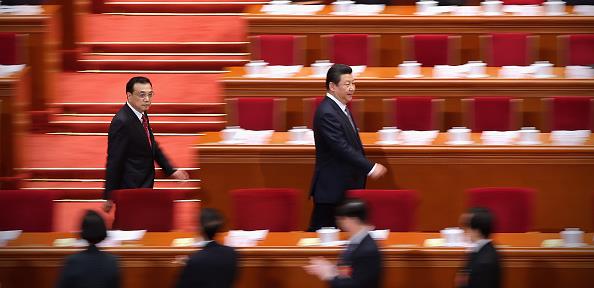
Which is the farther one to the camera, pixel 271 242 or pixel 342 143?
pixel 342 143

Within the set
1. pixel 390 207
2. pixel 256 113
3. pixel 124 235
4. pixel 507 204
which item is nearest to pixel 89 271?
pixel 124 235

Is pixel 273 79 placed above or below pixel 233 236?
above

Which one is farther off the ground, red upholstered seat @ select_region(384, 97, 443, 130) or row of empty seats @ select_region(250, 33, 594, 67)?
row of empty seats @ select_region(250, 33, 594, 67)

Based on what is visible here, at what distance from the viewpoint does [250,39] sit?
8.84m

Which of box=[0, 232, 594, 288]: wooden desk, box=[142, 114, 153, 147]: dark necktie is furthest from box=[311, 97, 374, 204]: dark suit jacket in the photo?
box=[142, 114, 153, 147]: dark necktie

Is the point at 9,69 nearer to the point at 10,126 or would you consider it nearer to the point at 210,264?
the point at 10,126

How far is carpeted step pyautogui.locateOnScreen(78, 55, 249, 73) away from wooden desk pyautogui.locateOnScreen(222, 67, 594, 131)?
111cm

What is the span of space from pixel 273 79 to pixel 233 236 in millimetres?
2283

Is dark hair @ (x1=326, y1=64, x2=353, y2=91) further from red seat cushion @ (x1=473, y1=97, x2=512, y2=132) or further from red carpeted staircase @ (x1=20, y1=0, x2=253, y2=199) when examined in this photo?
red carpeted staircase @ (x1=20, y1=0, x2=253, y2=199)

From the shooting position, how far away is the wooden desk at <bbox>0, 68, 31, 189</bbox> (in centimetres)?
805

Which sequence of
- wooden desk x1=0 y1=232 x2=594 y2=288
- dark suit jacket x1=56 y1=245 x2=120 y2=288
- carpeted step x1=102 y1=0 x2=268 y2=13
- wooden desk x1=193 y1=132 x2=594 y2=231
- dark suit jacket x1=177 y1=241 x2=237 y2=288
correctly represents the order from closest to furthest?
dark suit jacket x1=56 y1=245 x2=120 y2=288
dark suit jacket x1=177 y1=241 x2=237 y2=288
wooden desk x1=0 y1=232 x2=594 y2=288
wooden desk x1=193 y1=132 x2=594 y2=231
carpeted step x1=102 y1=0 x2=268 y2=13

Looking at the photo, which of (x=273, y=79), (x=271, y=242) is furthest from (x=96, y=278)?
(x=273, y=79)

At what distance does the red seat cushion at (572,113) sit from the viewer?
7781mm

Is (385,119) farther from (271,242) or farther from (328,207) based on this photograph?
(271,242)
